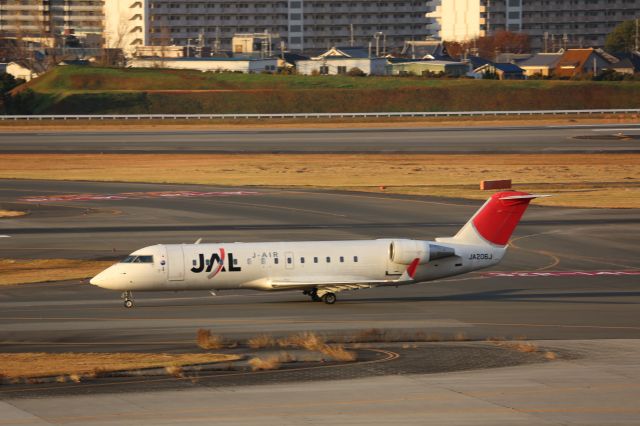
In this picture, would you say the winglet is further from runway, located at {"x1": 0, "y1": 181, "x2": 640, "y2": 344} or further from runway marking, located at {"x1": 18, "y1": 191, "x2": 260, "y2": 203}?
runway marking, located at {"x1": 18, "y1": 191, "x2": 260, "y2": 203}

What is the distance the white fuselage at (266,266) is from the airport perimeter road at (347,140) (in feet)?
225

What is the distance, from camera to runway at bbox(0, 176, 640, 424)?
29.3 metres

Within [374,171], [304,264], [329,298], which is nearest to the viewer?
[304,264]

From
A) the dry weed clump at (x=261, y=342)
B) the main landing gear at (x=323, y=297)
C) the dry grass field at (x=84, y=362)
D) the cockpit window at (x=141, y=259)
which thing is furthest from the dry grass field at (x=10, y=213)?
the dry weed clump at (x=261, y=342)

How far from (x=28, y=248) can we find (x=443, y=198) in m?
34.1

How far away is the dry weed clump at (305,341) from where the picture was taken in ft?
124

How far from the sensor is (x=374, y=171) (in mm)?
102375

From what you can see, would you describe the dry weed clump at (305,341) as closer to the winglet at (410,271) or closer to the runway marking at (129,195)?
the winglet at (410,271)

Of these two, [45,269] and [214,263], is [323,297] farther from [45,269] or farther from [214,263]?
[45,269]

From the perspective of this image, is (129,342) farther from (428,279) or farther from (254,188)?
(254,188)

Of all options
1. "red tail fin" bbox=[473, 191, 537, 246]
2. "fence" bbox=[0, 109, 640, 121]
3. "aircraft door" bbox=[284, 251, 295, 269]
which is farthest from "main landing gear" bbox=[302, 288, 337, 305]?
"fence" bbox=[0, 109, 640, 121]

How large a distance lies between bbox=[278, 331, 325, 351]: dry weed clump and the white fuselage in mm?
6590

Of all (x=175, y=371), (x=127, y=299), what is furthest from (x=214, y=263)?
(x=175, y=371)

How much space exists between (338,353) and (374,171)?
6722 centimetres
